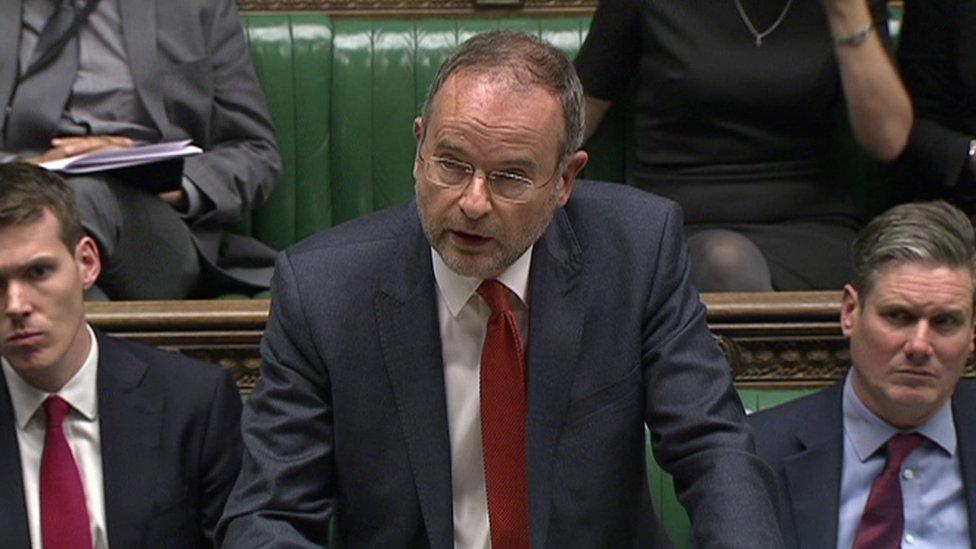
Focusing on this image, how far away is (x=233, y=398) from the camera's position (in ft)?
4.81

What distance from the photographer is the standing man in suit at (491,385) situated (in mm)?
1102

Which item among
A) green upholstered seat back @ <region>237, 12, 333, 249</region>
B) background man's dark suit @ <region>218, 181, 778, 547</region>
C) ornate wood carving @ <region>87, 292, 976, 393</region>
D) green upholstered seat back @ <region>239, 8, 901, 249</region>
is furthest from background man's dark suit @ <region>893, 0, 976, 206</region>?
background man's dark suit @ <region>218, 181, 778, 547</region>

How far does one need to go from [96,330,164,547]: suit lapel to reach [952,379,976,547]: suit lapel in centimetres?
68

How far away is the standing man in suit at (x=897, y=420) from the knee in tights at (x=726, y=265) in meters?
0.23

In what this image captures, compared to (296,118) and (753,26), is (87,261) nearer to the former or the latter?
(296,118)

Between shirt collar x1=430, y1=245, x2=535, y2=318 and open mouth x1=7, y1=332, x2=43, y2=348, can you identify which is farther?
open mouth x1=7, y1=332, x2=43, y2=348

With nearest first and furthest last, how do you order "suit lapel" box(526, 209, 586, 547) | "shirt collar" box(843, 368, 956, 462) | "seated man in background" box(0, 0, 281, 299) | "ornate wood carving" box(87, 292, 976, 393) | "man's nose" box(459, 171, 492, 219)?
"man's nose" box(459, 171, 492, 219) → "suit lapel" box(526, 209, 586, 547) → "shirt collar" box(843, 368, 956, 462) → "ornate wood carving" box(87, 292, 976, 393) → "seated man in background" box(0, 0, 281, 299)

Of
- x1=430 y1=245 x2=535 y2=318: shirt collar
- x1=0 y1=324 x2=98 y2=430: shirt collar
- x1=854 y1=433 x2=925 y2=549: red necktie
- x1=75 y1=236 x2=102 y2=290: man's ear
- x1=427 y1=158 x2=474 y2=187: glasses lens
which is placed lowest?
x1=854 y1=433 x2=925 y2=549: red necktie

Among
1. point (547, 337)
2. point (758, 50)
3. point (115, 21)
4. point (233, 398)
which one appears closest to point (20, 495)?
point (233, 398)

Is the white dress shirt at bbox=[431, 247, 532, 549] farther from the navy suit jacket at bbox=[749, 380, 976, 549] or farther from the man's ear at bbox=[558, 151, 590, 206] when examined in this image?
the navy suit jacket at bbox=[749, 380, 976, 549]

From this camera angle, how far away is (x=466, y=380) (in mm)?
1165

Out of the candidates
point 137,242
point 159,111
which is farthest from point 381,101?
point 137,242

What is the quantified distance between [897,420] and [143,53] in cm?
90

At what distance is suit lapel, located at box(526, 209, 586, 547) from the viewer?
1128 millimetres
